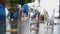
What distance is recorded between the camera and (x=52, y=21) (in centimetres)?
84

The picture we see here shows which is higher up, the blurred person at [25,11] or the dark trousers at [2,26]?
the blurred person at [25,11]

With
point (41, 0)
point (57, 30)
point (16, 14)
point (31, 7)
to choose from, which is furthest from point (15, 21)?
point (57, 30)

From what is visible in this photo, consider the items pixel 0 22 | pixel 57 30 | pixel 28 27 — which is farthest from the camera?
pixel 57 30

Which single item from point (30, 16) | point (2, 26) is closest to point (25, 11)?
point (30, 16)

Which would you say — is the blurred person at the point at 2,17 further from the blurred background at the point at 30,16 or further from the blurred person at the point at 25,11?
the blurred person at the point at 25,11

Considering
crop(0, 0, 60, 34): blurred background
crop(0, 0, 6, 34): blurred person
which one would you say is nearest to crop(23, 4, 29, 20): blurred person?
crop(0, 0, 60, 34): blurred background

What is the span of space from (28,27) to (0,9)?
0.75 feet

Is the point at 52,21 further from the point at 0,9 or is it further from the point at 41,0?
the point at 0,9

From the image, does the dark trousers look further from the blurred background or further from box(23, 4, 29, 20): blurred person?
box(23, 4, 29, 20): blurred person

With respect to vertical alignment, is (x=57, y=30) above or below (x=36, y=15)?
below

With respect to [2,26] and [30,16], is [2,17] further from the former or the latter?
[30,16]

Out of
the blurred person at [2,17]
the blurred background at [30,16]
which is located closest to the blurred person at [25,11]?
the blurred background at [30,16]

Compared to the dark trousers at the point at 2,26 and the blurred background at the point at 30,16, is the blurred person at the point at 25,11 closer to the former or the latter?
the blurred background at the point at 30,16

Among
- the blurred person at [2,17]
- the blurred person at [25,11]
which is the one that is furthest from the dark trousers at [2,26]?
the blurred person at [25,11]
